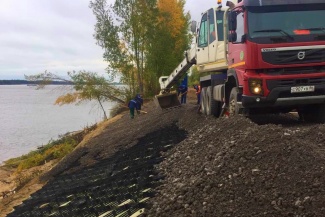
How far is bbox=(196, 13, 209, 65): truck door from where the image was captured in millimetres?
12539

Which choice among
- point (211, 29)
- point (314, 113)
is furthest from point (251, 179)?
point (211, 29)

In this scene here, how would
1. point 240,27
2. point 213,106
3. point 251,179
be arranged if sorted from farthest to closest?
1. point 213,106
2. point 240,27
3. point 251,179

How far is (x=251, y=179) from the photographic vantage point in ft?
18.2

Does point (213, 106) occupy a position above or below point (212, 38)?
below

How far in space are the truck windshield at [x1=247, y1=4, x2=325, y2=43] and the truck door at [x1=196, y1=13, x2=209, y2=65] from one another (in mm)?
3778

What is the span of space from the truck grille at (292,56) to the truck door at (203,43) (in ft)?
13.4

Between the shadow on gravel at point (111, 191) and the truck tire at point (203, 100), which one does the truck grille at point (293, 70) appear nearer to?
the shadow on gravel at point (111, 191)

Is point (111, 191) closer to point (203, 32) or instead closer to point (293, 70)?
point (293, 70)

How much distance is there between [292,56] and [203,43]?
467 centimetres

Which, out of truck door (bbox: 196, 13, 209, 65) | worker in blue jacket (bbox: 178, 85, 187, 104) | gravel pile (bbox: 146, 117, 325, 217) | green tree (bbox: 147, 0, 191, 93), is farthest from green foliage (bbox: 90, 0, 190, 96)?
gravel pile (bbox: 146, 117, 325, 217)

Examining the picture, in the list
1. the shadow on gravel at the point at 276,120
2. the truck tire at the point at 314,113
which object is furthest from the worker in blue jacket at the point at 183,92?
the truck tire at the point at 314,113

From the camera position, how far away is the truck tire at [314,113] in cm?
970

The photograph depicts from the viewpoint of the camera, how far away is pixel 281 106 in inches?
363

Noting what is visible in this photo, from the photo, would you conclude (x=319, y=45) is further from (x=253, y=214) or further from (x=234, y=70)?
(x=253, y=214)
